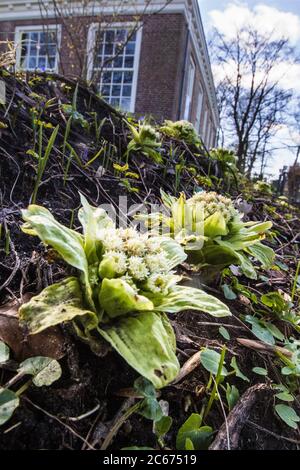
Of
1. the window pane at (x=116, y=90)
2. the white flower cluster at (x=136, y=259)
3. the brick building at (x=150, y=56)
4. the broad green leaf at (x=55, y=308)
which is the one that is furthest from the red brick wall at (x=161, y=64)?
the broad green leaf at (x=55, y=308)

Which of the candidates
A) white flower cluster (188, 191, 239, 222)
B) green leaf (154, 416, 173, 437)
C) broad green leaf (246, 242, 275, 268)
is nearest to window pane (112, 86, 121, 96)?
white flower cluster (188, 191, 239, 222)

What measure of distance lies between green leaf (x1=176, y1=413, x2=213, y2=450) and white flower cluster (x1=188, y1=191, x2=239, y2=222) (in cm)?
64

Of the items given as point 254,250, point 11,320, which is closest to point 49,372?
point 11,320

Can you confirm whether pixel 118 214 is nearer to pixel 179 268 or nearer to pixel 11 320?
pixel 179 268

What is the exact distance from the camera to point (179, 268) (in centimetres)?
118

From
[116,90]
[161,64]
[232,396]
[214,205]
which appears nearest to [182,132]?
[214,205]

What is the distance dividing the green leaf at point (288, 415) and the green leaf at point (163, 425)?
0.94ft

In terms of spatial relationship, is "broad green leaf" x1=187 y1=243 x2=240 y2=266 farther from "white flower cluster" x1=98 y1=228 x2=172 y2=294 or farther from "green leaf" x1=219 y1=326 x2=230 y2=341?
"white flower cluster" x1=98 y1=228 x2=172 y2=294

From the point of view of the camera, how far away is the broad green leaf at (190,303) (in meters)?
0.73

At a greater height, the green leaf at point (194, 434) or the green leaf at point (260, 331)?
the green leaf at point (260, 331)

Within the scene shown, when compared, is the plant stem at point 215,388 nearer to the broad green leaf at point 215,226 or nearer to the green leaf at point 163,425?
the green leaf at point 163,425

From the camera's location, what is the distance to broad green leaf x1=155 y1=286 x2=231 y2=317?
732mm

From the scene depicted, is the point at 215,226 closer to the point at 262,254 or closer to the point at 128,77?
the point at 262,254

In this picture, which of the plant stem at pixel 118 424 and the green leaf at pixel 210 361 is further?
the green leaf at pixel 210 361
